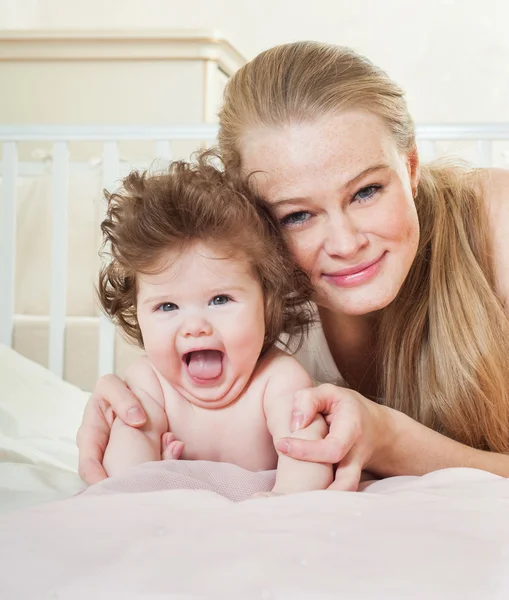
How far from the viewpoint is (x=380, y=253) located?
1032mm

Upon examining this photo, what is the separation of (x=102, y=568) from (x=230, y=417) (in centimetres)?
49

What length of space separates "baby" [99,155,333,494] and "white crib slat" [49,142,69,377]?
0.83 m

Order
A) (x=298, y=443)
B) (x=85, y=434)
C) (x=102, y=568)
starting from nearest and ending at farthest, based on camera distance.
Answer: (x=102, y=568), (x=298, y=443), (x=85, y=434)

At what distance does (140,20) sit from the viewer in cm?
332

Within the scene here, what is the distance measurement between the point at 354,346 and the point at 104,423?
0.53m

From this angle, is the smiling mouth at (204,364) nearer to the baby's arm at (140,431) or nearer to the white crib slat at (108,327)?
the baby's arm at (140,431)

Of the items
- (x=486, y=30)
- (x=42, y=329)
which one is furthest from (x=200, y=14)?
(x=42, y=329)

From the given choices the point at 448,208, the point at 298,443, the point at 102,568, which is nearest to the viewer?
the point at 102,568

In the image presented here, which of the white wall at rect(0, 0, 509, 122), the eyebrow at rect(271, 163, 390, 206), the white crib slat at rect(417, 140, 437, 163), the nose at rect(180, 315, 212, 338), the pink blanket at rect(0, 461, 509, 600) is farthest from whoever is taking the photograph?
the white wall at rect(0, 0, 509, 122)

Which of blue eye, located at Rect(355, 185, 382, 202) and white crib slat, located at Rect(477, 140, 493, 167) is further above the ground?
white crib slat, located at Rect(477, 140, 493, 167)

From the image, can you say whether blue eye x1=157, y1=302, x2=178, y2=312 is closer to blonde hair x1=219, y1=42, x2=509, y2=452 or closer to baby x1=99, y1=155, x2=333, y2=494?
baby x1=99, y1=155, x2=333, y2=494

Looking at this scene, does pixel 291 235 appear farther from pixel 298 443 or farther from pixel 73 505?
pixel 73 505

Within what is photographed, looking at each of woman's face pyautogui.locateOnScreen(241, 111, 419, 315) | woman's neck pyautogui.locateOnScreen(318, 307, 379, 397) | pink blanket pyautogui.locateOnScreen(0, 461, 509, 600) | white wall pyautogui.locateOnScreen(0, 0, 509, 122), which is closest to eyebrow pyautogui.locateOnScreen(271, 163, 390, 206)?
woman's face pyautogui.locateOnScreen(241, 111, 419, 315)

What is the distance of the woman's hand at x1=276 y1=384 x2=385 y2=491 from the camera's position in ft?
2.52
